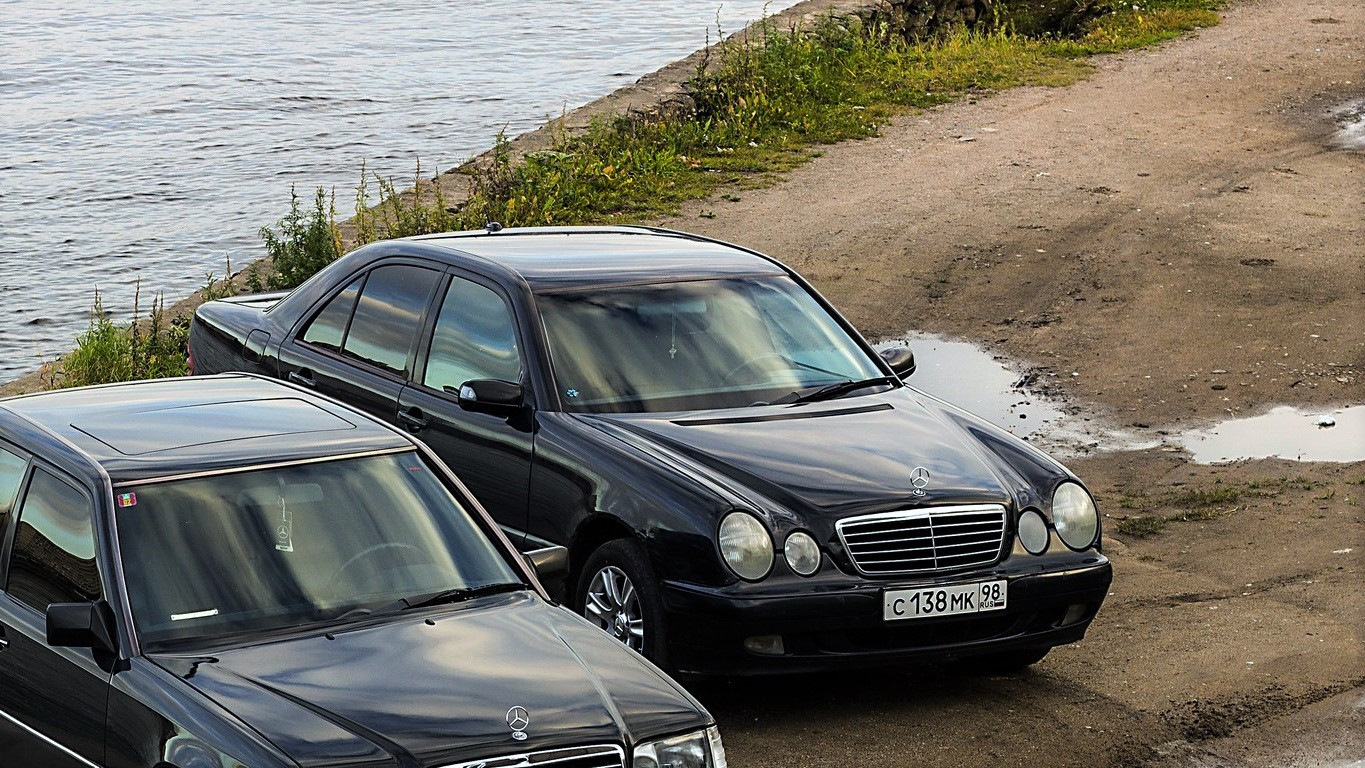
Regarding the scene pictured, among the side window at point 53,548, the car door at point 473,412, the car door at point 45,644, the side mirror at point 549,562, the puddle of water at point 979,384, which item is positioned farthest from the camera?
the puddle of water at point 979,384

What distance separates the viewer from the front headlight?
4605 millimetres

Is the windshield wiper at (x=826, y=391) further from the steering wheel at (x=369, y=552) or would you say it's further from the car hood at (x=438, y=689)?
the car hood at (x=438, y=689)

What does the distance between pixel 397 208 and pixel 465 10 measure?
71.2ft

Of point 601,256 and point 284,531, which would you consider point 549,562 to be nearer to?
point 284,531

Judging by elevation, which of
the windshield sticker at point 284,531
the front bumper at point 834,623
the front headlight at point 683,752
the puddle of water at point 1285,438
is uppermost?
the windshield sticker at point 284,531

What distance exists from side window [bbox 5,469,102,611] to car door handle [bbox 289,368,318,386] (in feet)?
9.86

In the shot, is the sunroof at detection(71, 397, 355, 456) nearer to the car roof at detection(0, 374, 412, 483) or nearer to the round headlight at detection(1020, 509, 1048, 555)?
the car roof at detection(0, 374, 412, 483)

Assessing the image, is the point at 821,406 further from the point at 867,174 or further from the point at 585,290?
the point at 867,174

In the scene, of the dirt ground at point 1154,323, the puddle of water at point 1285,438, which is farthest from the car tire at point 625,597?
the puddle of water at point 1285,438

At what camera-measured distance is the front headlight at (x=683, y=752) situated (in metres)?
4.61

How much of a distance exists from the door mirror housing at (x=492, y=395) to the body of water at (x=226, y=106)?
8164 millimetres

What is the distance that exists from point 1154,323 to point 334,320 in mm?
5926

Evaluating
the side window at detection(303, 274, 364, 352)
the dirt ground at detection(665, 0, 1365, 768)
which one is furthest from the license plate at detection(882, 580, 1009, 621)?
the side window at detection(303, 274, 364, 352)

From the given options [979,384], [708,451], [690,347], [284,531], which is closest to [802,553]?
[708,451]
